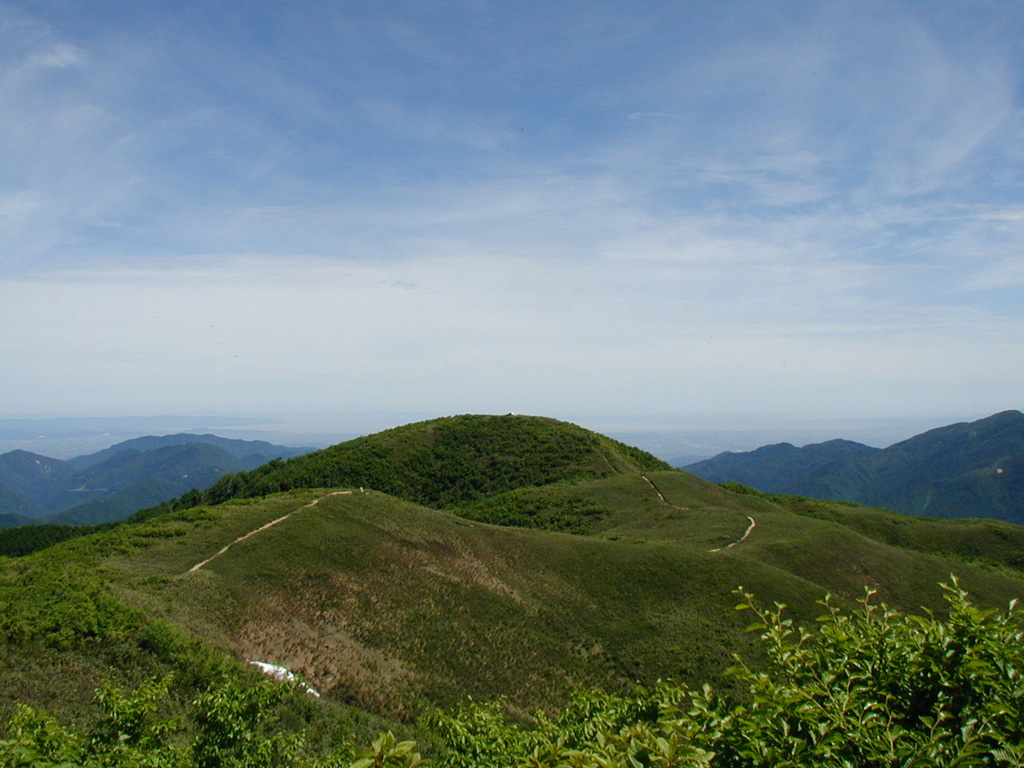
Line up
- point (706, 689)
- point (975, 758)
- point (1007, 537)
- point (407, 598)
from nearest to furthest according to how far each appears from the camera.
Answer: point (975, 758) → point (706, 689) → point (407, 598) → point (1007, 537)

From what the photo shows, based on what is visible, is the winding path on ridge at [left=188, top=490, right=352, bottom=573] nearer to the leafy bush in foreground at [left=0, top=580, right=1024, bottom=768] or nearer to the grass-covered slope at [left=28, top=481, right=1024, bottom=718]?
the grass-covered slope at [left=28, top=481, right=1024, bottom=718]

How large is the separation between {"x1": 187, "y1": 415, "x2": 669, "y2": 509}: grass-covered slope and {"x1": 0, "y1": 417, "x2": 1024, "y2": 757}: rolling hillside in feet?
98.3

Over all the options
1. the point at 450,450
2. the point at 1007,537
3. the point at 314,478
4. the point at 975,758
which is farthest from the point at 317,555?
the point at 1007,537

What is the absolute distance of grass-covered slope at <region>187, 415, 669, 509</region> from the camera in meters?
84.2

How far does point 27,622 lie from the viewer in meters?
17.3

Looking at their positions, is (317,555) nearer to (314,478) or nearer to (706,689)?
(706,689)

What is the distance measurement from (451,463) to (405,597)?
6206 centimetres

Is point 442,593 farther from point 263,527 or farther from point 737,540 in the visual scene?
point 737,540

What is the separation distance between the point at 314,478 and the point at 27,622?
6822cm

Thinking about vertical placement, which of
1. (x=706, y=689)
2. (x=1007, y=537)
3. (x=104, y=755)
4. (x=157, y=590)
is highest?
(x=706, y=689)

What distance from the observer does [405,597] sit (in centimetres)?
3052

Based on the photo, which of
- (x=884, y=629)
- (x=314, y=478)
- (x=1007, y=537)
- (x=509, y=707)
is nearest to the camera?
(x=884, y=629)

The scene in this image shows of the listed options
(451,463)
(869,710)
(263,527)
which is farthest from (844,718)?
(451,463)

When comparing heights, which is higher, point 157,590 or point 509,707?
point 157,590
